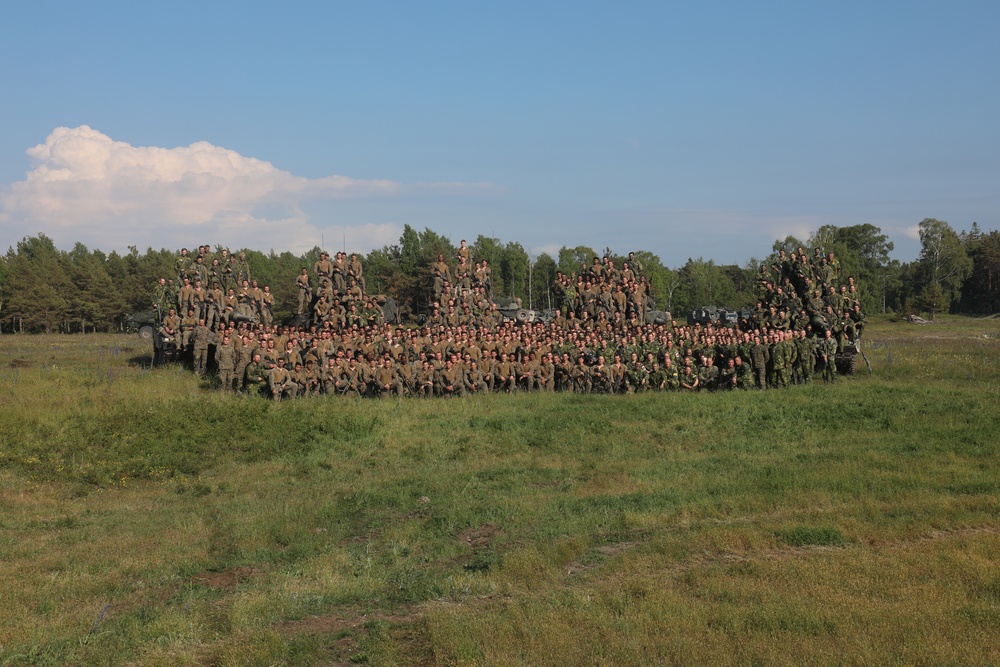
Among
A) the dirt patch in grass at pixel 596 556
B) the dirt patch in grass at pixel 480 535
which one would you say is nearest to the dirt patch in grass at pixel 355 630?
the dirt patch in grass at pixel 596 556

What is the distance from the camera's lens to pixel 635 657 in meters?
7.24

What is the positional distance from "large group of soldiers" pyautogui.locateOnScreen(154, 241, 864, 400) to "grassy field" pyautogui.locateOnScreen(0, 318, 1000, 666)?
4.95 feet

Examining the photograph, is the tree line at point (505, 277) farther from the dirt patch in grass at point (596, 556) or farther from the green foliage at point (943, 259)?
the dirt patch in grass at point (596, 556)

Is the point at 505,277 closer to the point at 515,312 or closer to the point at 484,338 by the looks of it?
the point at 515,312

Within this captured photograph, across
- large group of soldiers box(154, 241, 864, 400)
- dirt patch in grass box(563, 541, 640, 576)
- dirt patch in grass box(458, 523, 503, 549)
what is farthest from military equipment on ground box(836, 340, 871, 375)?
dirt patch in grass box(458, 523, 503, 549)

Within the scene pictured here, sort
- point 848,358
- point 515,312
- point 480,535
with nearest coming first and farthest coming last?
point 480,535
point 848,358
point 515,312

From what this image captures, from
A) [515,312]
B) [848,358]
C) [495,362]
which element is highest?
[515,312]

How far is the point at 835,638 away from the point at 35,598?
29.3ft

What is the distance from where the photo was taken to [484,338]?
2352 centimetres

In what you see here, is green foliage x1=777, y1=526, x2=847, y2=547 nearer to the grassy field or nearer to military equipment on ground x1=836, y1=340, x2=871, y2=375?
the grassy field

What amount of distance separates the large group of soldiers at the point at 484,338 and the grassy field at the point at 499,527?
1.51m

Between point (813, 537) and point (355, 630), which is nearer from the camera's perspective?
point (355, 630)

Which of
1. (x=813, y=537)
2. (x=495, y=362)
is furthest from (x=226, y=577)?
(x=495, y=362)

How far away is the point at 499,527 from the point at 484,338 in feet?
39.2
